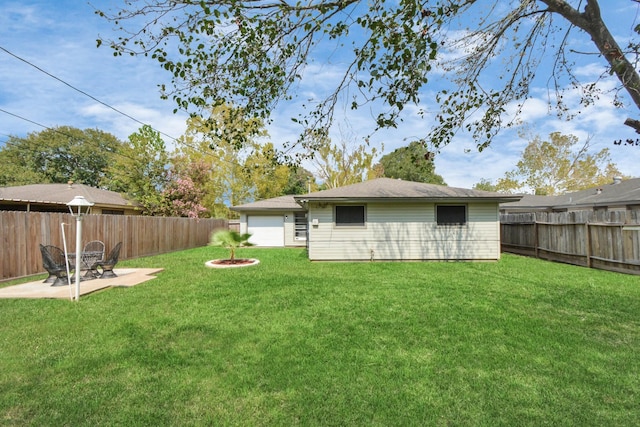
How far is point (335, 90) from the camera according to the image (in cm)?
414

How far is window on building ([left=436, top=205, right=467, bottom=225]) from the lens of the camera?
1213 centimetres

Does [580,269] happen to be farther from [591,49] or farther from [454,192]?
[591,49]

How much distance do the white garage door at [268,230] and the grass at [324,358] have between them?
40.0 feet

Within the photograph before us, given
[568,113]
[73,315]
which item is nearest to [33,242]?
[73,315]

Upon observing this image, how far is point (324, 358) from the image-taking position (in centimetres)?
356

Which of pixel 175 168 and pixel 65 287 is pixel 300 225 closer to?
pixel 175 168

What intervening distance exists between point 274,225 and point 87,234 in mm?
9635

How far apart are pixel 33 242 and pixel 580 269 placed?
15.2 metres

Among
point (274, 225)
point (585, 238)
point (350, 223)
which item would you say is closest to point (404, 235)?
point (350, 223)

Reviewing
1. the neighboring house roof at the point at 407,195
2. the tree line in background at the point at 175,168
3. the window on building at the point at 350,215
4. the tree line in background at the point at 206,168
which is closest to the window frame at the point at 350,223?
the window on building at the point at 350,215

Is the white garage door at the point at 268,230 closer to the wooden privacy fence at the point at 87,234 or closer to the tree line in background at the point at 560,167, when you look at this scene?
the wooden privacy fence at the point at 87,234

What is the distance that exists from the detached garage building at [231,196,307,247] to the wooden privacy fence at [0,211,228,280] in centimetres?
314

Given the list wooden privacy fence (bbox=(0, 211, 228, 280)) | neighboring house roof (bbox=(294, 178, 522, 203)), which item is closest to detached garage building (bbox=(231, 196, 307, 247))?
wooden privacy fence (bbox=(0, 211, 228, 280))

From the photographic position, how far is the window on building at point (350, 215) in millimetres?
12289
